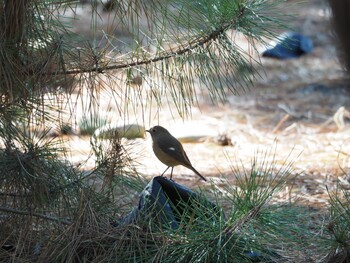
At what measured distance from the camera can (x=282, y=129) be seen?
5328 mm

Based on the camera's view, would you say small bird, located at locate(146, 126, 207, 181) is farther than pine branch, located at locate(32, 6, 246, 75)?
Yes

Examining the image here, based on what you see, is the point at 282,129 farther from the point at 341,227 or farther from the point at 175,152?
the point at 341,227

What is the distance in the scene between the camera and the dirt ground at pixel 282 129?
4051mm

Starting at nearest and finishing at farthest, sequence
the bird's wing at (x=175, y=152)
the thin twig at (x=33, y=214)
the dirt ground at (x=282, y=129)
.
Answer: the thin twig at (x=33, y=214) < the bird's wing at (x=175, y=152) < the dirt ground at (x=282, y=129)

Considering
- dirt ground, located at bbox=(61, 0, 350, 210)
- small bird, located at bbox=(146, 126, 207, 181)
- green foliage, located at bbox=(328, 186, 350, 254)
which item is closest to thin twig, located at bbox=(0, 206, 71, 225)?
dirt ground, located at bbox=(61, 0, 350, 210)

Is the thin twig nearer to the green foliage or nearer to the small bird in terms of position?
the green foliage

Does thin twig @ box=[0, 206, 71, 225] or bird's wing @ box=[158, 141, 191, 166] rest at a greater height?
bird's wing @ box=[158, 141, 191, 166]

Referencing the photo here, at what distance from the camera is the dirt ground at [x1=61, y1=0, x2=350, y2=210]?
4.05 m

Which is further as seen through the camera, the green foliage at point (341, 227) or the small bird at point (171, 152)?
the small bird at point (171, 152)

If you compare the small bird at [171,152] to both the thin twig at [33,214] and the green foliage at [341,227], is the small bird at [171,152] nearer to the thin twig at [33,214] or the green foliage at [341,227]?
the thin twig at [33,214]

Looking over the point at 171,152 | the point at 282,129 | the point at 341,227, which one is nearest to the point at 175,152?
the point at 171,152

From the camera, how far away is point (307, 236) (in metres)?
2.28

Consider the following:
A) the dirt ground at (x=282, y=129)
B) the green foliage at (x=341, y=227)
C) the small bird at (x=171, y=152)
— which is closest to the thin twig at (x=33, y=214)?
the dirt ground at (x=282, y=129)

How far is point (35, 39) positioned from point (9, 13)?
0.43 feet
